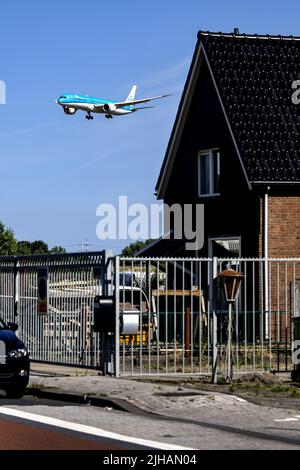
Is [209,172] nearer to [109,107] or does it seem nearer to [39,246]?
[109,107]

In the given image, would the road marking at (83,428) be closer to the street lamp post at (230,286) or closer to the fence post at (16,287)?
the street lamp post at (230,286)

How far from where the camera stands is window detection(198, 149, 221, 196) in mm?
35406

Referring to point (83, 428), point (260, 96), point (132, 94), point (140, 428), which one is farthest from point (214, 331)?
Answer: point (132, 94)

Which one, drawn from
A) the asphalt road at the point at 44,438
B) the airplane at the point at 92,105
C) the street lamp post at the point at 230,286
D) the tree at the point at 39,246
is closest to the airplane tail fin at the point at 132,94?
the airplane at the point at 92,105

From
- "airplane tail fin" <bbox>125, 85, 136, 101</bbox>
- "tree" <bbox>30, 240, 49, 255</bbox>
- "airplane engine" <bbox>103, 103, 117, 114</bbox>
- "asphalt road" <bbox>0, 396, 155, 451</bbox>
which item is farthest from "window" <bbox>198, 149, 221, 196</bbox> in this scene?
"tree" <bbox>30, 240, 49, 255</bbox>

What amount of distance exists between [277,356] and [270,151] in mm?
12627

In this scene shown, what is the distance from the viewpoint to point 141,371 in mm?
20859

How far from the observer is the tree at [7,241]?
268 ft

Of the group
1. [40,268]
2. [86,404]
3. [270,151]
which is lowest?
[86,404]

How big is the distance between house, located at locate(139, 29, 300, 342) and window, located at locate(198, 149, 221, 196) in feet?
0.10

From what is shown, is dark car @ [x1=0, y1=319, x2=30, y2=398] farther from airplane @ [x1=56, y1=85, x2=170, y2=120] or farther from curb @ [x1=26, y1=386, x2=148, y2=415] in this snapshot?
airplane @ [x1=56, y1=85, x2=170, y2=120]

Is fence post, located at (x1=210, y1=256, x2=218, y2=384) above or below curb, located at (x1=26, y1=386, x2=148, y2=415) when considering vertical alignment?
above
